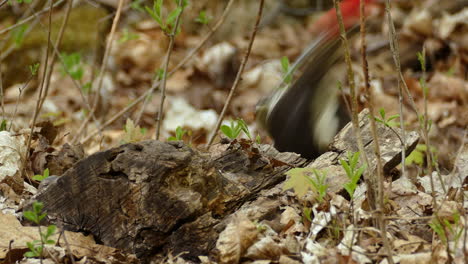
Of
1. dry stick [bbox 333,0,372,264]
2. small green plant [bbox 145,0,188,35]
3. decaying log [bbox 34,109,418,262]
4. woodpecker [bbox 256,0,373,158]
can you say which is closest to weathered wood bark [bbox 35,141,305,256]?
decaying log [bbox 34,109,418,262]

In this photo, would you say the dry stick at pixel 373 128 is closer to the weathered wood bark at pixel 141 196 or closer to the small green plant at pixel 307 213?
the small green plant at pixel 307 213

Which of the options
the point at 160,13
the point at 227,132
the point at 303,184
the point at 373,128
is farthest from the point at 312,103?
the point at 373,128

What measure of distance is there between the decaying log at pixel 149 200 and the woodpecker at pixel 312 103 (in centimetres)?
75

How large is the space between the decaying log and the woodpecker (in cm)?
75

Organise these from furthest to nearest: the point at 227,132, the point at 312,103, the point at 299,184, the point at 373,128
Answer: the point at 312,103 < the point at 227,132 < the point at 299,184 < the point at 373,128

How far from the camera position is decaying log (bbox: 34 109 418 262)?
6.32ft

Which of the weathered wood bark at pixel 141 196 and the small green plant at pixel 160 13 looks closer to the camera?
the weathered wood bark at pixel 141 196

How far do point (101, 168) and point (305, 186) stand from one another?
69cm

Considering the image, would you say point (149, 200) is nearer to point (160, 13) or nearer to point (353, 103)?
point (353, 103)

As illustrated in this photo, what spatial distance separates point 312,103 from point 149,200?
1.27 metres

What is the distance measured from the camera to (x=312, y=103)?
293 centimetres

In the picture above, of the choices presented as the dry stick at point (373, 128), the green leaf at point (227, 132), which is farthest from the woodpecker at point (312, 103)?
the dry stick at point (373, 128)

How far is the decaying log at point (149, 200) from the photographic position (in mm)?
1926

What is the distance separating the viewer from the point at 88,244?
199 cm
